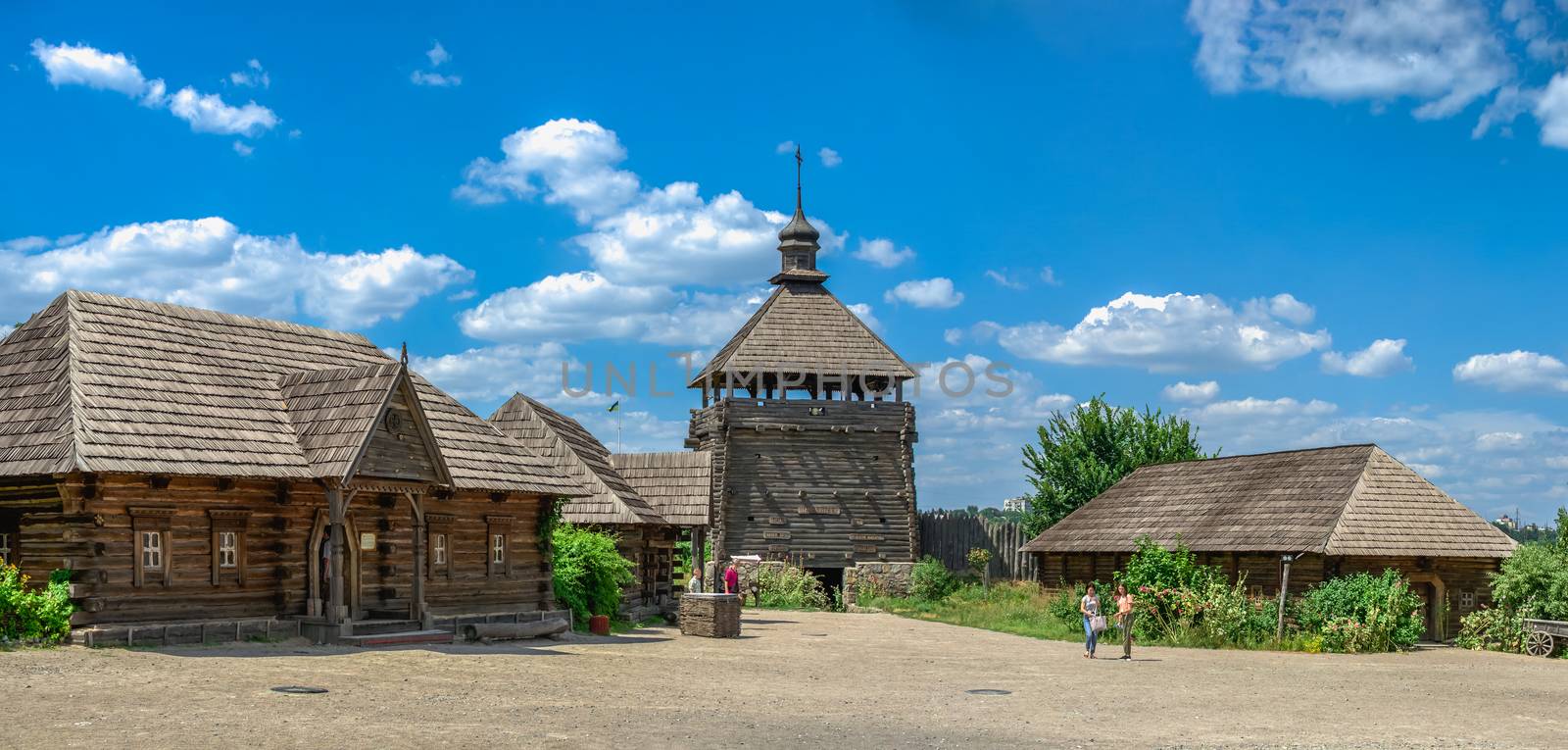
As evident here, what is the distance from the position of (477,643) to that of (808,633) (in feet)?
31.6

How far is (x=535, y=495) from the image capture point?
99.0ft

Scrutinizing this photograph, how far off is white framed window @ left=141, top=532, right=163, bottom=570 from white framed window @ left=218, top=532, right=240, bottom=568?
3.22 ft

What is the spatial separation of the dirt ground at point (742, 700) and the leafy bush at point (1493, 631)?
3550 mm

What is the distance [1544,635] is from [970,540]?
22629 millimetres

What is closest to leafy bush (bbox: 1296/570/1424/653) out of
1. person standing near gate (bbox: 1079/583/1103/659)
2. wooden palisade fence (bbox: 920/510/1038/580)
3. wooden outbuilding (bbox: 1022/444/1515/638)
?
wooden outbuilding (bbox: 1022/444/1515/638)

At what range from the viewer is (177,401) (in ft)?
80.8

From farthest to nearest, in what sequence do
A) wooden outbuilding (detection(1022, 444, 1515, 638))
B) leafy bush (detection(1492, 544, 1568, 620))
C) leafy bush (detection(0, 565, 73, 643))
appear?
wooden outbuilding (detection(1022, 444, 1515, 638)) → leafy bush (detection(1492, 544, 1568, 620)) → leafy bush (detection(0, 565, 73, 643))

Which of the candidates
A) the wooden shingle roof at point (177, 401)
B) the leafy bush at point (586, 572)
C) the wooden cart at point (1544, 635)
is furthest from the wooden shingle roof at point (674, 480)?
the wooden cart at point (1544, 635)

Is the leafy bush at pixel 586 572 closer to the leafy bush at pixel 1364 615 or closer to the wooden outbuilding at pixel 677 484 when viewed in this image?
the wooden outbuilding at pixel 677 484

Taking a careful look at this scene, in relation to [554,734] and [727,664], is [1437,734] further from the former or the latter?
[727,664]

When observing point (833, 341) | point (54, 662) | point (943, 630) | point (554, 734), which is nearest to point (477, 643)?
point (54, 662)

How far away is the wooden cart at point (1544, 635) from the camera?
30031mm

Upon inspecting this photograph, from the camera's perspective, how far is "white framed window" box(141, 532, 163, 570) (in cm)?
2294

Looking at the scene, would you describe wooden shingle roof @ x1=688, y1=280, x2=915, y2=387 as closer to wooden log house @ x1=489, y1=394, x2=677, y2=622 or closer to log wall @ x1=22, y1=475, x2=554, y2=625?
wooden log house @ x1=489, y1=394, x2=677, y2=622
